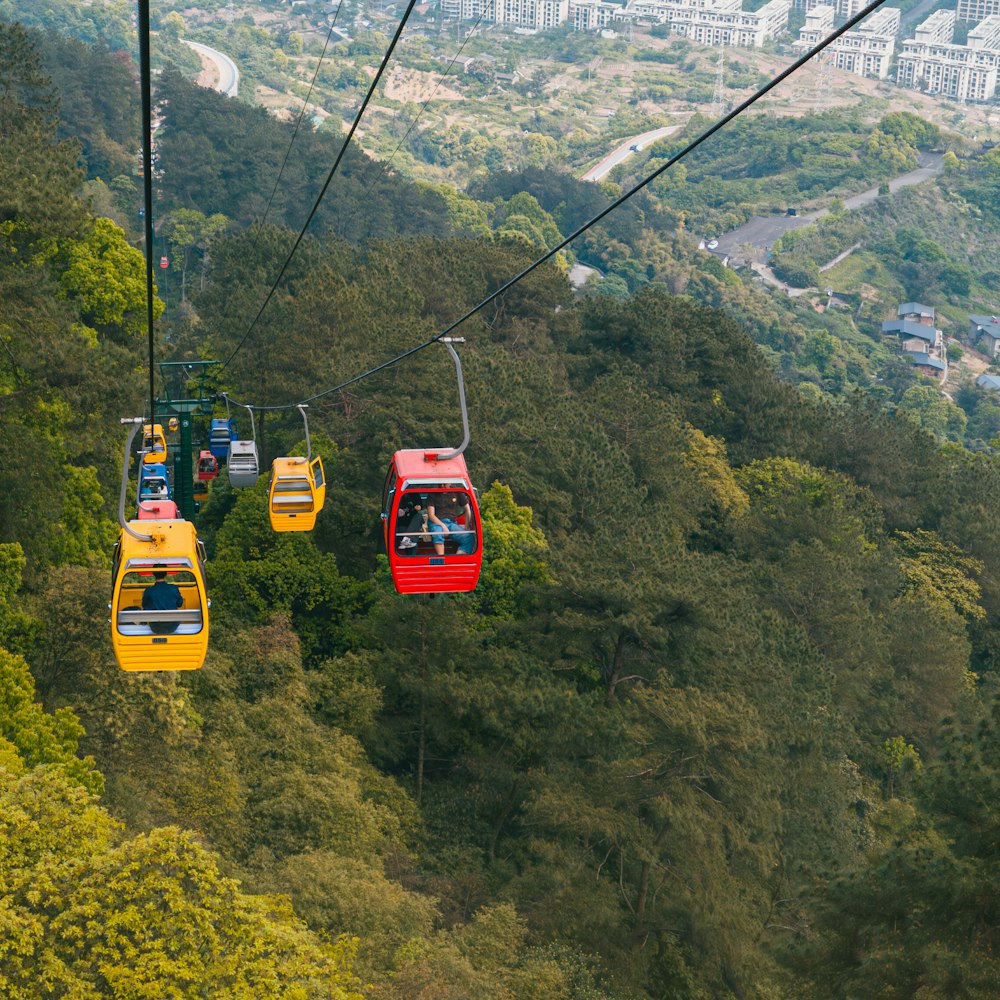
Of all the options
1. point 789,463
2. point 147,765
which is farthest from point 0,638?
point 789,463

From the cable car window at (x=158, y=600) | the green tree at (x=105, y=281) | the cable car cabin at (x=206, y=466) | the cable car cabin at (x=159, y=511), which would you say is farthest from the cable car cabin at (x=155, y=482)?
the cable car window at (x=158, y=600)

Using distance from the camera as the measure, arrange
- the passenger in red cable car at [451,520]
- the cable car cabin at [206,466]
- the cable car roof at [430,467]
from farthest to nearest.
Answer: the cable car cabin at [206,466], the passenger in red cable car at [451,520], the cable car roof at [430,467]

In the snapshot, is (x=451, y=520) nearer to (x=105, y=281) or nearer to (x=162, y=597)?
(x=162, y=597)

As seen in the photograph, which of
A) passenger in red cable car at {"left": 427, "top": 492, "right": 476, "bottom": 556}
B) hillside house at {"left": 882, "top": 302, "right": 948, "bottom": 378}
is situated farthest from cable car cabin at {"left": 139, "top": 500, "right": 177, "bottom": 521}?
hillside house at {"left": 882, "top": 302, "right": 948, "bottom": 378}

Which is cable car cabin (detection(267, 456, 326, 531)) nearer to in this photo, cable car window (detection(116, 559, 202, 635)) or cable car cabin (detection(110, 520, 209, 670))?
cable car window (detection(116, 559, 202, 635))

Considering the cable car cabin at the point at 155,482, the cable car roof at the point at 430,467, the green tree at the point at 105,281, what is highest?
the cable car roof at the point at 430,467

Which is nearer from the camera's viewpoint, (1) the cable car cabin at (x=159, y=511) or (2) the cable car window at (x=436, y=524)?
(1) the cable car cabin at (x=159, y=511)

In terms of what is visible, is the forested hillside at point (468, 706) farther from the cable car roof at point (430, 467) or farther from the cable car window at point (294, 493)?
the cable car roof at point (430, 467)
